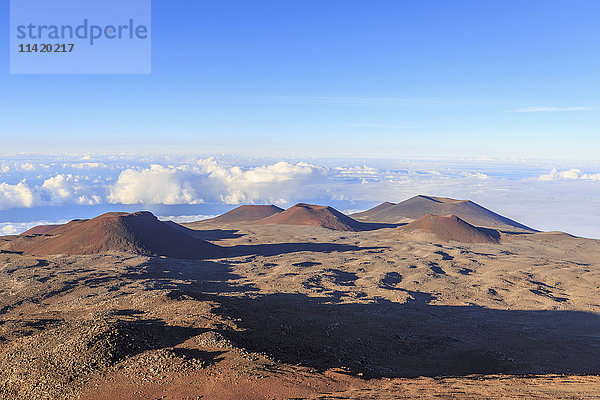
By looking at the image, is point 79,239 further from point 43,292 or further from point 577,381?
point 577,381

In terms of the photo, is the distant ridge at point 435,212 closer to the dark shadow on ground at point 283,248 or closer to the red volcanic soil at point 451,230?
the red volcanic soil at point 451,230

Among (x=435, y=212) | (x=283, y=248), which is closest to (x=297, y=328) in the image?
(x=283, y=248)

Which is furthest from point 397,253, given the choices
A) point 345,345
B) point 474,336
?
point 345,345

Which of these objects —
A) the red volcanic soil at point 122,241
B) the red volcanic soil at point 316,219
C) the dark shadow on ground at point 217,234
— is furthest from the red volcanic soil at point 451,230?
the red volcanic soil at point 122,241

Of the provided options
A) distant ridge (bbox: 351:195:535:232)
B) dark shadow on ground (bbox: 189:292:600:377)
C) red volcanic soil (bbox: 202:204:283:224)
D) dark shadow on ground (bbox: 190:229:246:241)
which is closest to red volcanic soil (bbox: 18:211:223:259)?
dark shadow on ground (bbox: 190:229:246:241)

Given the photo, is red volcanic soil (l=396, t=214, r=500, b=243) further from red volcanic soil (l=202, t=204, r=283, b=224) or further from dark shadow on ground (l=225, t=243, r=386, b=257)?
red volcanic soil (l=202, t=204, r=283, b=224)

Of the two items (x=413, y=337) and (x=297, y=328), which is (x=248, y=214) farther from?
(x=297, y=328)
